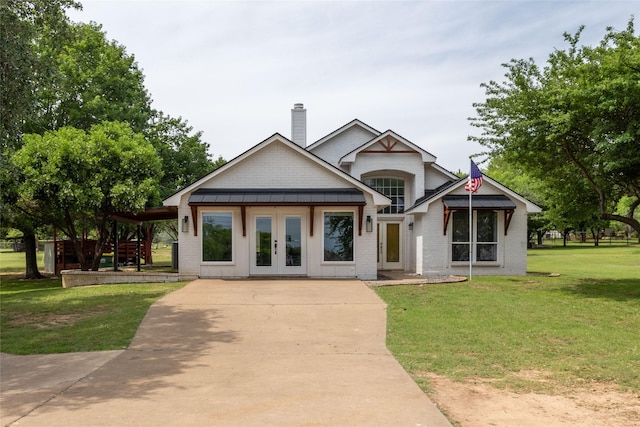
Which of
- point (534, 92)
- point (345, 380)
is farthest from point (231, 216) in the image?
point (345, 380)

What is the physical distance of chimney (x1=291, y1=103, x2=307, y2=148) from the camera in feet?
76.6

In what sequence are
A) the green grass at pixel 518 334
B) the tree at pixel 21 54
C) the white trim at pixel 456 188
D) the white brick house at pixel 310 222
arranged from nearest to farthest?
the green grass at pixel 518 334 < the tree at pixel 21 54 < the white brick house at pixel 310 222 < the white trim at pixel 456 188

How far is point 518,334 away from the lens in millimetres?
9242

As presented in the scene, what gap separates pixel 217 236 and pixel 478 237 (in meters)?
10.7

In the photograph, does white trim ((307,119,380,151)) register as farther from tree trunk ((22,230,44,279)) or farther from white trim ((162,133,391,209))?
tree trunk ((22,230,44,279))

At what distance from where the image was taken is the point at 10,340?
29.1 ft

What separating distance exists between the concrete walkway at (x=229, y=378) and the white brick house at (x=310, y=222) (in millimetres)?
6974

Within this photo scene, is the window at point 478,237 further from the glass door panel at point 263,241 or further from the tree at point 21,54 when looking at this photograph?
the tree at point 21,54

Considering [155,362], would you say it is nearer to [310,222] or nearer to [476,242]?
[310,222]

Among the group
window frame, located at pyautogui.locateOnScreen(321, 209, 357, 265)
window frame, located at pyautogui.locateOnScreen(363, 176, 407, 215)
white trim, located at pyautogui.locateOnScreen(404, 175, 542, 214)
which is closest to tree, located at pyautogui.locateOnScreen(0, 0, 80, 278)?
window frame, located at pyautogui.locateOnScreen(321, 209, 357, 265)

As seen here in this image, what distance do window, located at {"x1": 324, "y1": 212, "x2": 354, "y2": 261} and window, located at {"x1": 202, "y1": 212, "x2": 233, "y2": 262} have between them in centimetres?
359

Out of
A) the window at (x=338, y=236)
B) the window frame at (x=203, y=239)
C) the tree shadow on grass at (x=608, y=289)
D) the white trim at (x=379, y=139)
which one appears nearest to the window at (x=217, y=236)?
the window frame at (x=203, y=239)

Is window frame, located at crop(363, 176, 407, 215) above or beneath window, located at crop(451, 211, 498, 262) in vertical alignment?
above

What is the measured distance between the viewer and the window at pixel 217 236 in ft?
59.7
